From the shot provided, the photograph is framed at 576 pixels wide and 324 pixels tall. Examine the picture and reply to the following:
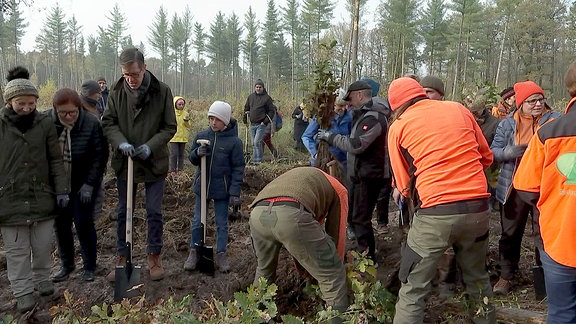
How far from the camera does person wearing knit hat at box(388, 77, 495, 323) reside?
2.58 metres

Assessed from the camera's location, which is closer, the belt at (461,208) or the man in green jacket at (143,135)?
the belt at (461,208)

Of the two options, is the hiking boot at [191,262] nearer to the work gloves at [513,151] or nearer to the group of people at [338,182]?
the group of people at [338,182]

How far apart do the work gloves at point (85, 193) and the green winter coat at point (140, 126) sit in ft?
0.95

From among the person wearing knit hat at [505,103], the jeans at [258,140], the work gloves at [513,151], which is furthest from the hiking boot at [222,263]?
the jeans at [258,140]

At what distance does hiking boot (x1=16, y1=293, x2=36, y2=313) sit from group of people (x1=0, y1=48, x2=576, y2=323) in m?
0.01

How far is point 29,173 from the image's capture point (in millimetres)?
3533

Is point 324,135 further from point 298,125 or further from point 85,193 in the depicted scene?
point 298,125

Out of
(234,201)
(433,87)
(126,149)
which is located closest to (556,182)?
(433,87)

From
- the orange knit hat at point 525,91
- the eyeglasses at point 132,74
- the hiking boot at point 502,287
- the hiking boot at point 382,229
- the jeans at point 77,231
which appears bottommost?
the hiking boot at point 502,287

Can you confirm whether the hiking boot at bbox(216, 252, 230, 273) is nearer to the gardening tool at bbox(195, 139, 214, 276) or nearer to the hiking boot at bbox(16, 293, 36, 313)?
the gardening tool at bbox(195, 139, 214, 276)

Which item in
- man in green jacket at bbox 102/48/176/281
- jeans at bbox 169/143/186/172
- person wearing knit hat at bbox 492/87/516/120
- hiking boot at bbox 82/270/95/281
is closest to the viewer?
man in green jacket at bbox 102/48/176/281

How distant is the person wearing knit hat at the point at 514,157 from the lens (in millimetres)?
3621

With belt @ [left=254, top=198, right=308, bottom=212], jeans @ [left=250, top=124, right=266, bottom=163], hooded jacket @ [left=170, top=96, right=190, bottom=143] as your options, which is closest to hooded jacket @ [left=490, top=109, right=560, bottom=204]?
belt @ [left=254, top=198, right=308, bottom=212]

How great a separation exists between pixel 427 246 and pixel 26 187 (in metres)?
3.08
